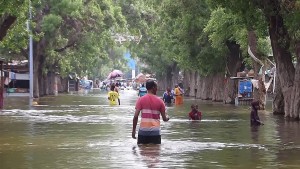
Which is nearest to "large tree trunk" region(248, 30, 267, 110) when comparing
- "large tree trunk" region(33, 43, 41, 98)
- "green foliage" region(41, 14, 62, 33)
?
"green foliage" region(41, 14, 62, 33)

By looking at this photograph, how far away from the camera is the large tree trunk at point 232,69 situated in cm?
4978

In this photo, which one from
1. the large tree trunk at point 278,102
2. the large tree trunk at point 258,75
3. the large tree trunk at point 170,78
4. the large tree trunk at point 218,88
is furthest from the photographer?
the large tree trunk at point 170,78

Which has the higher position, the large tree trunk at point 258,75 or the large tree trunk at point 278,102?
the large tree trunk at point 258,75

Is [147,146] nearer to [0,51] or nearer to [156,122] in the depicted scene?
[156,122]

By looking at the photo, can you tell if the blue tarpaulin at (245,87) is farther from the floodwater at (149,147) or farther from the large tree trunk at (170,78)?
the large tree trunk at (170,78)

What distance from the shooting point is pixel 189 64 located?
55625mm

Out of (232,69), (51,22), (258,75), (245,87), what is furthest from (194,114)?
(51,22)

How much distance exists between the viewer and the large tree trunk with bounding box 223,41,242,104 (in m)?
49.8

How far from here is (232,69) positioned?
169 feet

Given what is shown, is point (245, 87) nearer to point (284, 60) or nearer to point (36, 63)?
point (284, 60)

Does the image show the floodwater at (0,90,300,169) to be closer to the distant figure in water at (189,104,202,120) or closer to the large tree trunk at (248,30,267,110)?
the distant figure in water at (189,104,202,120)

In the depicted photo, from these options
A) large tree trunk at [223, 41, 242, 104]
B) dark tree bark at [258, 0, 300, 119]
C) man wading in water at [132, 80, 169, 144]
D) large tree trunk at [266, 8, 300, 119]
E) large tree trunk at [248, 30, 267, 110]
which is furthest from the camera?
large tree trunk at [223, 41, 242, 104]

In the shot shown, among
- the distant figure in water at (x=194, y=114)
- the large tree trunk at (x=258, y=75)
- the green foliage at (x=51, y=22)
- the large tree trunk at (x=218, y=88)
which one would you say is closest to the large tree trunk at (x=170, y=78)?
the large tree trunk at (x=218, y=88)

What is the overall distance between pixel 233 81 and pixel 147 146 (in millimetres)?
35462
